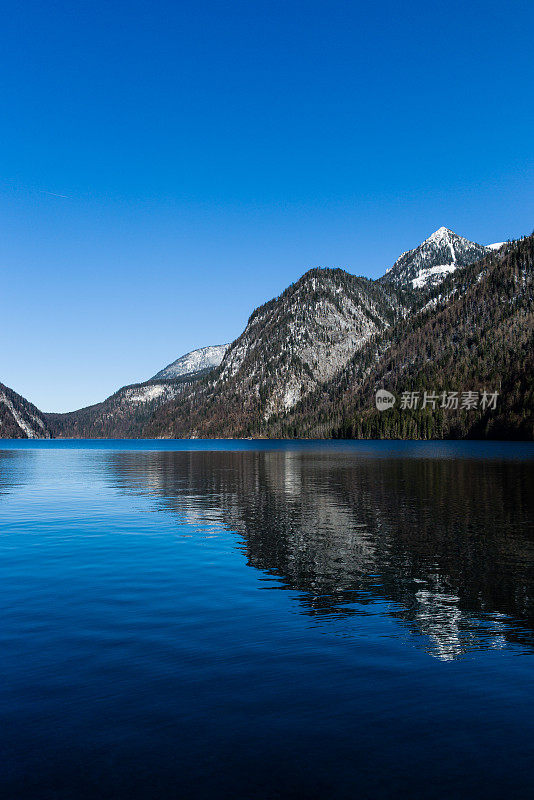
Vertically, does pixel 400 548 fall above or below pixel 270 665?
below

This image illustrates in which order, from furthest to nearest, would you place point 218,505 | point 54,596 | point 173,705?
point 218,505 < point 54,596 < point 173,705

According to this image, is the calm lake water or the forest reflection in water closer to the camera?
the calm lake water

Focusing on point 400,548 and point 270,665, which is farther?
point 400,548

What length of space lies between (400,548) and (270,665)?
1598 cm

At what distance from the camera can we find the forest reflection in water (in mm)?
17266

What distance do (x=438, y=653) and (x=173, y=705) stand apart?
22.9ft

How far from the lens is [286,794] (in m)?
8.50

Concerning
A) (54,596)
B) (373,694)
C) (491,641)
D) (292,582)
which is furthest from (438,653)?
(54,596)

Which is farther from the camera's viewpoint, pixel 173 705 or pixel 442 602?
pixel 442 602

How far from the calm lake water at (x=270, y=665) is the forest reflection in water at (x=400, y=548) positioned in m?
0.14

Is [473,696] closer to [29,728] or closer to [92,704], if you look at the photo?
[92,704]

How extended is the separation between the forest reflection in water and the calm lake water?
0.45ft

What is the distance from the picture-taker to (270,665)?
1362 cm

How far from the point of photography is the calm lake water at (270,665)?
9.17 meters
